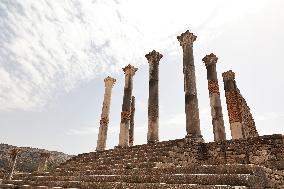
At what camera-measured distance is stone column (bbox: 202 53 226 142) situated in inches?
578

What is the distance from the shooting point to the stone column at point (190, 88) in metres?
12.8

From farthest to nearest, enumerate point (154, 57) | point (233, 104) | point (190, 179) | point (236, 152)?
point (154, 57), point (233, 104), point (236, 152), point (190, 179)

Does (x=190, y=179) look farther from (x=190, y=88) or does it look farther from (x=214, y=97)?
(x=214, y=97)

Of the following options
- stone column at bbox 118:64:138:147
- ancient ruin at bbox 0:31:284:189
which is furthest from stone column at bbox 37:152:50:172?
stone column at bbox 118:64:138:147

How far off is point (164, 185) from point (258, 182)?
175 centimetres

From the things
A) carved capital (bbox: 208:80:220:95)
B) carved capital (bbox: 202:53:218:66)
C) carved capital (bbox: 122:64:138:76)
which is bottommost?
carved capital (bbox: 208:80:220:95)

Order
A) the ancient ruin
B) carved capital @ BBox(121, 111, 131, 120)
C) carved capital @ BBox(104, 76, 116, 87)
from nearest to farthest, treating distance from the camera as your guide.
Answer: the ancient ruin
carved capital @ BBox(121, 111, 131, 120)
carved capital @ BBox(104, 76, 116, 87)

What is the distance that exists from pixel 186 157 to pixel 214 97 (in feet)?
19.9

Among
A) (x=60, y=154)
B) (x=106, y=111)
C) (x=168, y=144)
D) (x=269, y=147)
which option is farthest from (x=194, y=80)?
(x=60, y=154)

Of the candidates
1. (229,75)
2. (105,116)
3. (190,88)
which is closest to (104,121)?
(105,116)

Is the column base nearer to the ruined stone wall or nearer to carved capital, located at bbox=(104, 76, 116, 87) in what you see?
the ruined stone wall

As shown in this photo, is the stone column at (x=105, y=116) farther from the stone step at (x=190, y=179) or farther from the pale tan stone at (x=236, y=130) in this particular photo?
the stone step at (x=190, y=179)

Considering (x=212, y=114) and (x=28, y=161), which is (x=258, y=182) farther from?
(x=28, y=161)

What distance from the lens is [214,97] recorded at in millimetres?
15250
